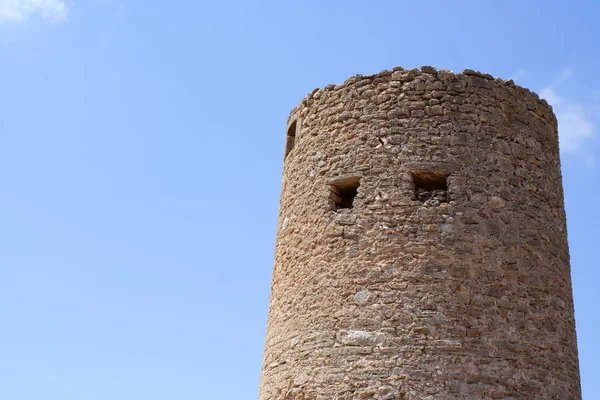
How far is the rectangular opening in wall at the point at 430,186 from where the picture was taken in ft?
26.5

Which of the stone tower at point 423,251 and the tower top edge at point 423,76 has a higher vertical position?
the tower top edge at point 423,76

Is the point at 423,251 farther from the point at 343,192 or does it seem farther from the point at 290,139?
the point at 290,139

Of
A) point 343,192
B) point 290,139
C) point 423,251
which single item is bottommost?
point 423,251

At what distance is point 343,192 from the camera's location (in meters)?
8.54

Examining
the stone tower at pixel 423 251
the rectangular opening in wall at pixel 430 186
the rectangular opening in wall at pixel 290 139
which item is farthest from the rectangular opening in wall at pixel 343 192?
the rectangular opening in wall at pixel 290 139

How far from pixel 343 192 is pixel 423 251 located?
48.9 inches

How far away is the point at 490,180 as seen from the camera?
8164 mm

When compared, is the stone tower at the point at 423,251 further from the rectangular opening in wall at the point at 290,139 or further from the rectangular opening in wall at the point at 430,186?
the rectangular opening in wall at the point at 290,139

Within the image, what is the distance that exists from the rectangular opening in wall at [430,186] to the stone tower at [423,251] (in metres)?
0.01

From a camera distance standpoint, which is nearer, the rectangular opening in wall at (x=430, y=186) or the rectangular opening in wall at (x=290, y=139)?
the rectangular opening in wall at (x=430, y=186)

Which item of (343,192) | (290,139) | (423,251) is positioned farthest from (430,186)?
(290,139)

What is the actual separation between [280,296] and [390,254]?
4.97ft

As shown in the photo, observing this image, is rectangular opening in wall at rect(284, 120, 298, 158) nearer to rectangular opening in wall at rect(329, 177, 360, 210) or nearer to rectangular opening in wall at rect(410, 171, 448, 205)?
rectangular opening in wall at rect(329, 177, 360, 210)

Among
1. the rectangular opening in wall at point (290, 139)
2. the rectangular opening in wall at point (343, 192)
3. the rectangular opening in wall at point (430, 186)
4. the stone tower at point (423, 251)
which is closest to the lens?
the stone tower at point (423, 251)
